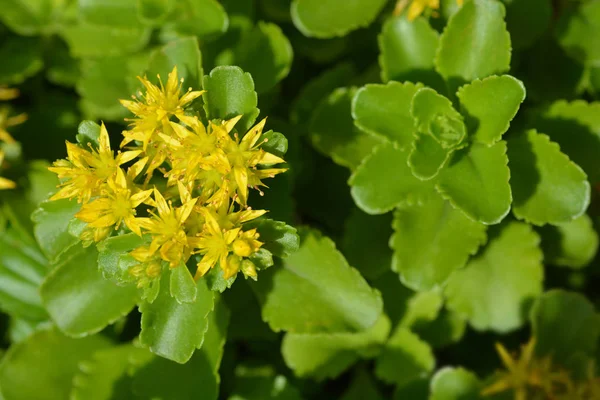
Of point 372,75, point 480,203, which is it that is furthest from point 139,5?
point 480,203

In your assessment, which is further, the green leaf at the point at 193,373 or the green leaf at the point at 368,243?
the green leaf at the point at 368,243

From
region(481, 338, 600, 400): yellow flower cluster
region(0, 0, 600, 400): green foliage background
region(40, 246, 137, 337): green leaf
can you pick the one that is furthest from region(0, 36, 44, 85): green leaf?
region(481, 338, 600, 400): yellow flower cluster

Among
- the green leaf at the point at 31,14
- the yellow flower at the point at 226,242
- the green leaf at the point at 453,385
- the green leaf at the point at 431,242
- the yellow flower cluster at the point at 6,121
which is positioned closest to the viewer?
the yellow flower at the point at 226,242

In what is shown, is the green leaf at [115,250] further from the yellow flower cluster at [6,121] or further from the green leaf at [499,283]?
the green leaf at [499,283]

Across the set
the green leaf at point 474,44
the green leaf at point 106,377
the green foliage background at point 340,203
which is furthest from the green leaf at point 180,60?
the green leaf at point 106,377

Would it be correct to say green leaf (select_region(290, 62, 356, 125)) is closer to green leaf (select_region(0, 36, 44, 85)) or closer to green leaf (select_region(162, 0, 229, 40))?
green leaf (select_region(162, 0, 229, 40))

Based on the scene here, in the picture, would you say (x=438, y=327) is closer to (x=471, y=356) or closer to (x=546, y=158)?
(x=471, y=356)

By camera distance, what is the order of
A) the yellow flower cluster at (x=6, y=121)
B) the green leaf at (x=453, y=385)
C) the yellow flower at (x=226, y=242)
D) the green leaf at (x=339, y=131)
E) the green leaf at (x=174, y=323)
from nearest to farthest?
1. the yellow flower at (x=226, y=242)
2. the green leaf at (x=174, y=323)
3. the green leaf at (x=339, y=131)
4. the green leaf at (x=453, y=385)
5. the yellow flower cluster at (x=6, y=121)

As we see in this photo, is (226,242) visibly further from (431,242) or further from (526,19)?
(526,19)
